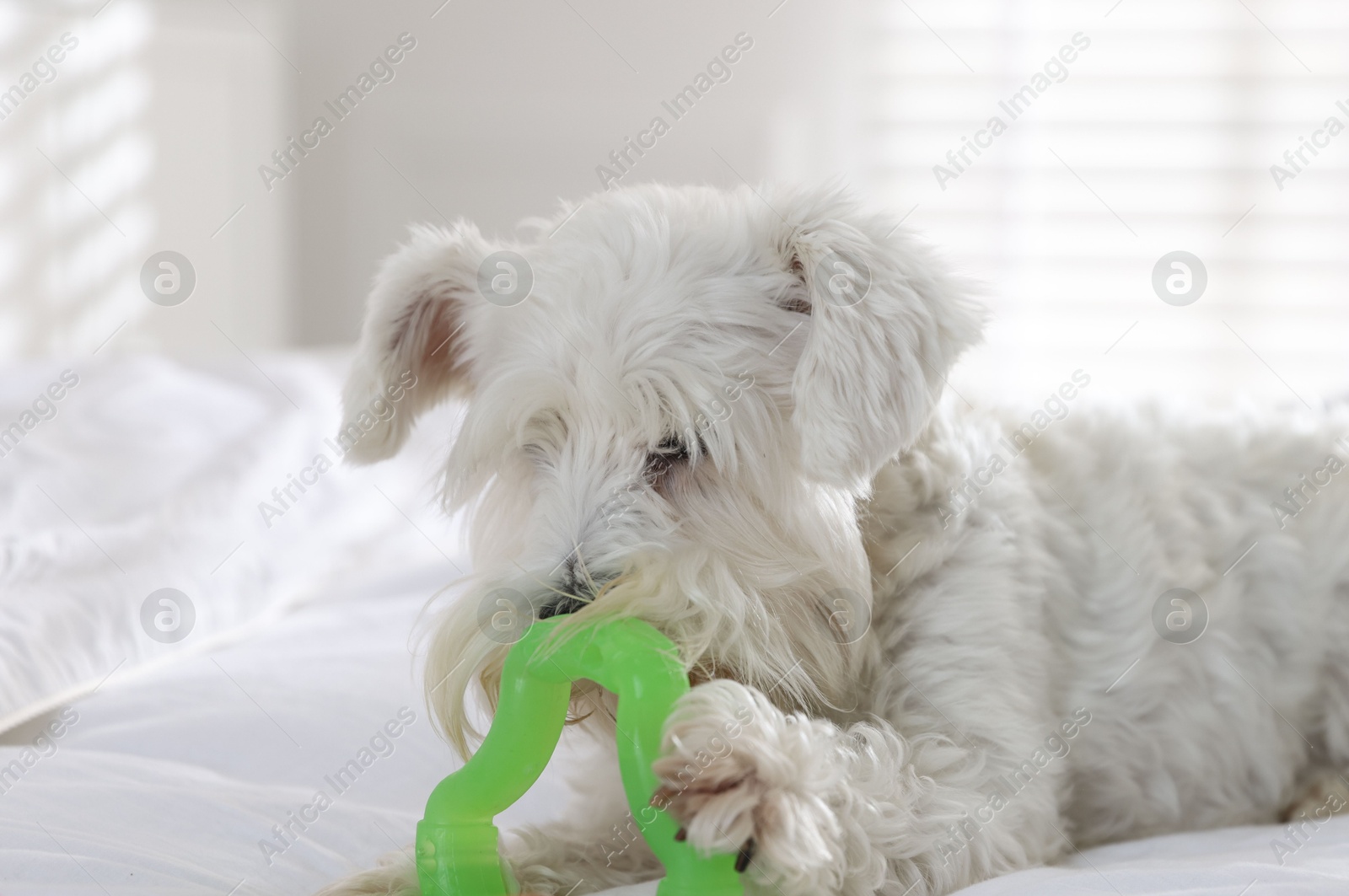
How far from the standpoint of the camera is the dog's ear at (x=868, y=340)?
1313mm

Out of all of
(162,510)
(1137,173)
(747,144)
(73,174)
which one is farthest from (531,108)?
(162,510)

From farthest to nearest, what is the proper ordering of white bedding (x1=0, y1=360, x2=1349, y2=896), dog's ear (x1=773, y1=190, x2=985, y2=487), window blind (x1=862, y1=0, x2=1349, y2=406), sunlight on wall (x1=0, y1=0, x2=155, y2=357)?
sunlight on wall (x1=0, y1=0, x2=155, y2=357)
window blind (x1=862, y1=0, x2=1349, y2=406)
dog's ear (x1=773, y1=190, x2=985, y2=487)
white bedding (x1=0, y1=360, x2=1349, y2=896)

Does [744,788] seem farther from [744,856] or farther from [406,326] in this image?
[406,326]

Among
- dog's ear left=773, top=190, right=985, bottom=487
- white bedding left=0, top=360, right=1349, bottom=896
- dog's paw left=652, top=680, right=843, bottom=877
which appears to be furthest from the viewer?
dog's ear left=773, top=190, right=985, bottom=487

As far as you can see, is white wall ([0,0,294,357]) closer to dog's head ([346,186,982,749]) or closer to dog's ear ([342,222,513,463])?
dog's ear ([342,222,513,463])

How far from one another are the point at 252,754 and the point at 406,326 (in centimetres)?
68

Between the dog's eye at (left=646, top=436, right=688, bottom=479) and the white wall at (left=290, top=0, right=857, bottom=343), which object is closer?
the dog's eye at (left=646, top=436, right=688, bottom=479)

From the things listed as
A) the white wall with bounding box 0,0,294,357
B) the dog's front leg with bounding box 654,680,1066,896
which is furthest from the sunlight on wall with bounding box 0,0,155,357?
the dog's front leg with bounding box 654,680,1066,896

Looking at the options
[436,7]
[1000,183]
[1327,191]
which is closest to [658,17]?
[436,7]

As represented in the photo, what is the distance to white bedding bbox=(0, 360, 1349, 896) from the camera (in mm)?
1211

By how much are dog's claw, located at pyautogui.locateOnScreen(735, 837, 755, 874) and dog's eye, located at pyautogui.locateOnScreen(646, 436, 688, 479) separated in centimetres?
48

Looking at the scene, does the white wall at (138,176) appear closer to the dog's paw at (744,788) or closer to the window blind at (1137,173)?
the window blind at (1137,173)

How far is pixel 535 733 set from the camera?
1209 millimetres

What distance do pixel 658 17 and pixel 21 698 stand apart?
4.32 m
